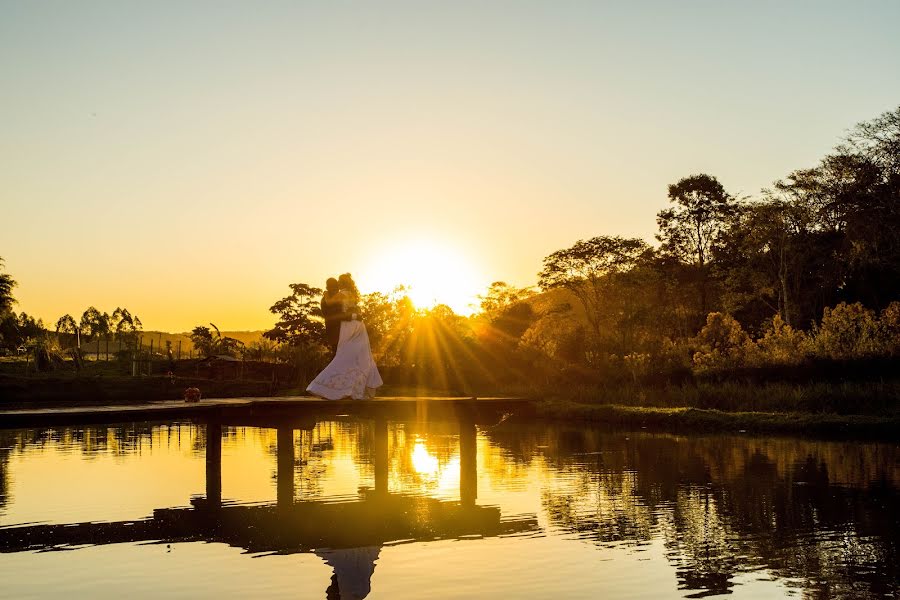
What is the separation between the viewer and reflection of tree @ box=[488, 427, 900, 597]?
13.7 m

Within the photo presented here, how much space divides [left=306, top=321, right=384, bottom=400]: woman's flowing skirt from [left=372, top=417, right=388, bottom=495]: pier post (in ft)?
7.37

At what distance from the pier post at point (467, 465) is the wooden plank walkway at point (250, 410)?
19.3 inches

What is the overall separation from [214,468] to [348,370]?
3565 millimetres

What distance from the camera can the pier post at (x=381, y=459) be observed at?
22.8 metres

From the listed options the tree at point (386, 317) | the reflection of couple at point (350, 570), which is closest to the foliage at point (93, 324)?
the tree at point (386, 317)

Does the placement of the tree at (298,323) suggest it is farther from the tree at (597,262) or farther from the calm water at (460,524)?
the calm water at (460,524)

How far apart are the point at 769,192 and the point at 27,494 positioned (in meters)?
63.2

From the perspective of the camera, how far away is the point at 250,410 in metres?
20.9

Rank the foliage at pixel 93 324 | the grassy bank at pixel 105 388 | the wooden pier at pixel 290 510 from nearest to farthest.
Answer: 1. the wooden pier at pixel 290 510
2. the grassy bank at pixel 105 388
3. the foliage at pixel 93 324

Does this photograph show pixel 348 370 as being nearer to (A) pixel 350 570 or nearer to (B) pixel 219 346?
(A) pixel 350 570

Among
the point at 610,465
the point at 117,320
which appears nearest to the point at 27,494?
the point at 610,465

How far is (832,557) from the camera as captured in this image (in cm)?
1435

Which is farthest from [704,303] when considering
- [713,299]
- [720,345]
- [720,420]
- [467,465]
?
[467,465]

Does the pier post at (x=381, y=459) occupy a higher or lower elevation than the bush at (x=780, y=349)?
lower
